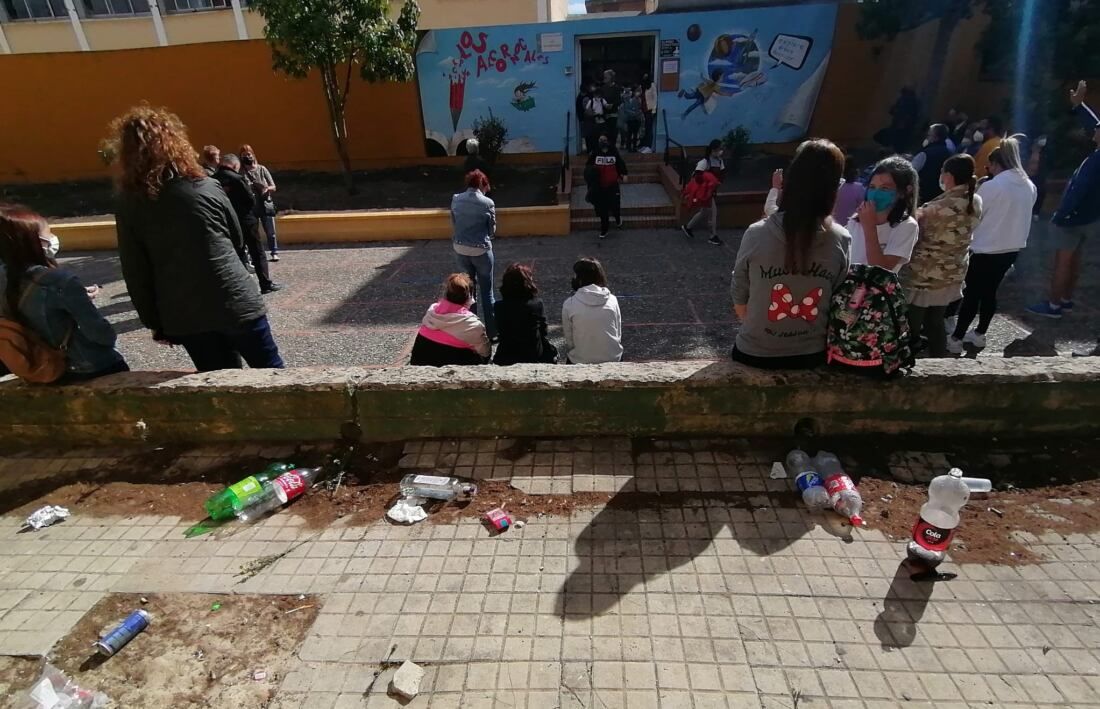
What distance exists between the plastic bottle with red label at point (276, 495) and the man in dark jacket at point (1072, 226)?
6.85 metres

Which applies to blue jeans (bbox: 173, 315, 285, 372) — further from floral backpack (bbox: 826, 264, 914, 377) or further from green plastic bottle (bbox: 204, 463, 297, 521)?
floral backpack (bbox: 826, 264, 914, 377)

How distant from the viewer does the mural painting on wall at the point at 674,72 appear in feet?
42.1

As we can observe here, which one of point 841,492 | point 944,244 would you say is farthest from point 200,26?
point 841,492

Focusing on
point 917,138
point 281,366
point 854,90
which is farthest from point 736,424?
point 854,90

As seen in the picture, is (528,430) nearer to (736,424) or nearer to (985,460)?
(736,424)

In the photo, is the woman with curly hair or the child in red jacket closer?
the woman with curly hair

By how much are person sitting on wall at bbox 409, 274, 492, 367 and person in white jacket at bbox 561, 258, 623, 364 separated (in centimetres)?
65

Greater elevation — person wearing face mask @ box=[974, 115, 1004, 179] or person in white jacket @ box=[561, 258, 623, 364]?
person wearing face mask @ box=[974, 115, 1004, 179]

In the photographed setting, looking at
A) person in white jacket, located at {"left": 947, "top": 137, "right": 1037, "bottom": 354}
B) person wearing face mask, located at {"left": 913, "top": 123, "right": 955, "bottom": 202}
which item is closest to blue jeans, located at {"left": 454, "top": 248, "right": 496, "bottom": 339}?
person in white jacket, located at {"left": 947, "top": 137, "right": 1037, "bottom": 354}

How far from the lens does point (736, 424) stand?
356cm

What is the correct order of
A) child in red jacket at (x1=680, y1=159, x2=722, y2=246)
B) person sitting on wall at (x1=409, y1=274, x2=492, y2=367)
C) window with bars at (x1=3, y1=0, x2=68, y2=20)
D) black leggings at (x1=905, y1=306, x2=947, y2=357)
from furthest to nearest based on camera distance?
window with bars at (x1=3, y1=0, x2=68, y2=20), child in red jacket at (x1=680, y1=159, x2=722, y2=246), black leggings at (x1=905, y1=306, x2=947, y2=357), person sitting on wall at (x1=409, y1=274, x2=492, y2=367)

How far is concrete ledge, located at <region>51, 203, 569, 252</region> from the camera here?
958 centimetres

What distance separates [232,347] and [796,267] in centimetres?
363

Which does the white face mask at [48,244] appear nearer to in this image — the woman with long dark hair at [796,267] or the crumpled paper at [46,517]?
the crumpled paper at [46,517]
